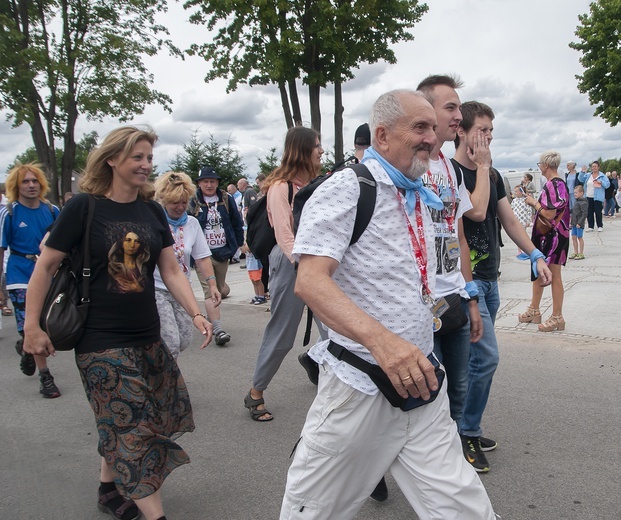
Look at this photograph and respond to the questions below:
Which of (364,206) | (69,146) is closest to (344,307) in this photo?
(364,206)

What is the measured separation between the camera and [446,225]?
274 cm

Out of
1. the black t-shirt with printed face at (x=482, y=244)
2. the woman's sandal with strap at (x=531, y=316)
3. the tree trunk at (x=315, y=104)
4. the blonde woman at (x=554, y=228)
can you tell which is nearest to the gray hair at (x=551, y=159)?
the blonde woman at (x=554, y=228)

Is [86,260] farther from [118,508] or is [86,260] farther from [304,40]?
[304,40]

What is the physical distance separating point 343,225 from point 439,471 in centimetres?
85

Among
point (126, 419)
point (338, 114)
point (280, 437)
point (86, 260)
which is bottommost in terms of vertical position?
point (280, 437)

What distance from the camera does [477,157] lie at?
319 cm

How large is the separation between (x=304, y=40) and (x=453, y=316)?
20270mm

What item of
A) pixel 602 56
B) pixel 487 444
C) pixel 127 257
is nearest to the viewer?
pixel 127 257

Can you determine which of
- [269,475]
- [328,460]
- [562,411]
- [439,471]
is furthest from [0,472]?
[562,411]

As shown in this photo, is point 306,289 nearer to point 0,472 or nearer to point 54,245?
→ point 54,245

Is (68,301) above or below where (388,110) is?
below

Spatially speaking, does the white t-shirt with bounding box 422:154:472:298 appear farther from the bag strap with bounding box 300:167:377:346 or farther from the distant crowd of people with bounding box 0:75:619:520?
the bag strap with bounding box 300:167:377:346

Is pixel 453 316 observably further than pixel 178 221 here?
No

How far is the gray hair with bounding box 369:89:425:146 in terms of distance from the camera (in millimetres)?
2006
